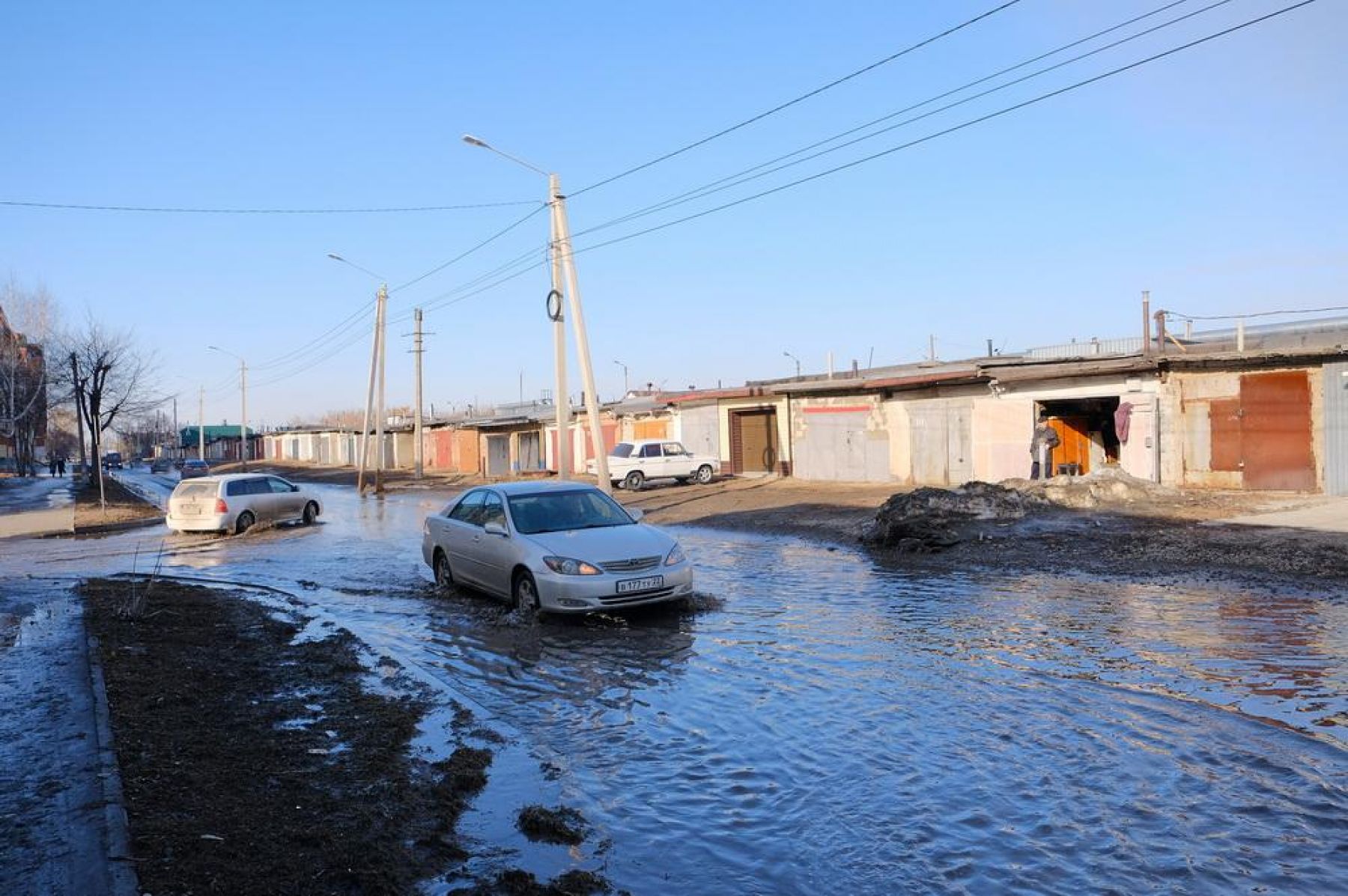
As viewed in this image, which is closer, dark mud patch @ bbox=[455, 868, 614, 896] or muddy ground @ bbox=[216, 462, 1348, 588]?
dark mud patch @ bbox=[455, 868, 614, 896]

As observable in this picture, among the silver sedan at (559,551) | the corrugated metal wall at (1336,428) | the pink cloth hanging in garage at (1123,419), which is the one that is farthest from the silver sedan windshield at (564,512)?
the corrugated metal wall at (1336,428)

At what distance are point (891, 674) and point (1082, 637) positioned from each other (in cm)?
242

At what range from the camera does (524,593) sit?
36.4 feet

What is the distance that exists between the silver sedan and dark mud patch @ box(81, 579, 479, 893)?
86.2 inches

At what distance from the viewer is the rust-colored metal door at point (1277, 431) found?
65.6ft

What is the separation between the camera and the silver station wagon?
23984 mm

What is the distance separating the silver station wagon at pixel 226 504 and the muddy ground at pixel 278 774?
1543cm

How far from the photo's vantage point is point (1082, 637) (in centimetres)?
922

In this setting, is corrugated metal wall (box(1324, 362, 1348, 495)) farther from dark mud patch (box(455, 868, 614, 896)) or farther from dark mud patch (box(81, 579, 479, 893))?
dark mud patch (box(455, 868, 614, 896))

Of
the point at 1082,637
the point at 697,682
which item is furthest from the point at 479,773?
the point at 1082,637

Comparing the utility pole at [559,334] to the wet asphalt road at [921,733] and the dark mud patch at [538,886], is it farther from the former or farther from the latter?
the dark mud patch at [538,886]

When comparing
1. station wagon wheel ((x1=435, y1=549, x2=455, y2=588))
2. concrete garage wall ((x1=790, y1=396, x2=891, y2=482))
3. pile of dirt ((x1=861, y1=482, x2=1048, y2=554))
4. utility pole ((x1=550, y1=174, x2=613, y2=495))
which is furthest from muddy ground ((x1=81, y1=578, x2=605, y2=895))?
concrete garage wall ((x1=790, y1=396, x2=891, y2=482))

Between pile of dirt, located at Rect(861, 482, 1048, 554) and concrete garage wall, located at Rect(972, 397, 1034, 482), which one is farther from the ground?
concrete garage wall, located at Rect(972, 397, 1034, 482)

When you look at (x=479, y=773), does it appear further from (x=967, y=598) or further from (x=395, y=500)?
(x=395, y=500)
